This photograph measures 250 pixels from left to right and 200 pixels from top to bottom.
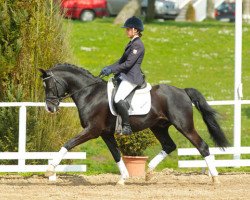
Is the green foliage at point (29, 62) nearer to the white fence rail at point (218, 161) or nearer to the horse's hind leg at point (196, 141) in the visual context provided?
the white fence rail at point (218, 161)

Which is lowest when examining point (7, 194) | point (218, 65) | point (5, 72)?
point (218, 65)

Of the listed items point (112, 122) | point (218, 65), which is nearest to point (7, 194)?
point (112, 122)

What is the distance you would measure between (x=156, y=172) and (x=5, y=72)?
3157 millimetres

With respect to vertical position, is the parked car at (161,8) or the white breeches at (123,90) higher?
the white breeches at (123,90)

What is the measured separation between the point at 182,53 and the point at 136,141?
51.9 ft

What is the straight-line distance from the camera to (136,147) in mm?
15406

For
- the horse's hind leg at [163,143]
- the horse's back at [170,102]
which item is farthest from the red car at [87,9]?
the horse's back at [170,102]

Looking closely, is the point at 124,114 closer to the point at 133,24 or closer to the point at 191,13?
the point at 133,24

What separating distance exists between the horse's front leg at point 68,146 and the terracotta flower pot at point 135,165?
2.00 m

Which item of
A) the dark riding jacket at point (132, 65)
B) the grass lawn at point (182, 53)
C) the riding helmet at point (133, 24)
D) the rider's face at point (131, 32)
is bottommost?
the grass lawn at point (182, 53)

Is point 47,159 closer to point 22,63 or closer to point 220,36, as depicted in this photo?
point 22,63

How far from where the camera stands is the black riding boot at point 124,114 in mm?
13531

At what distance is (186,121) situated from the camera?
13.9m

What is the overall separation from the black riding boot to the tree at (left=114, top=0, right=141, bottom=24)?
22780 mm
